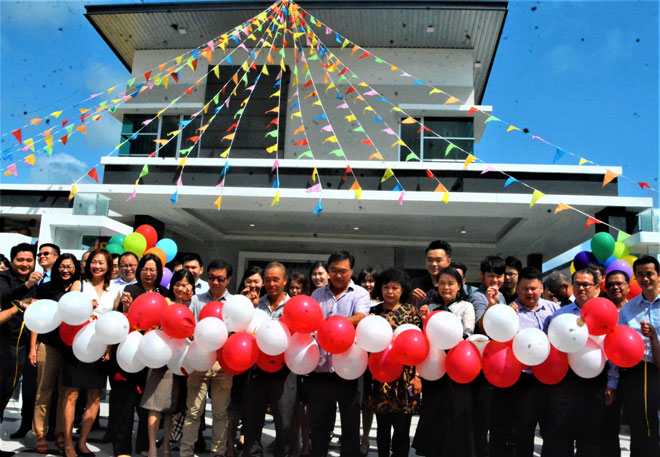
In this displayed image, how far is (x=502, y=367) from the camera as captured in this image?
3.12m

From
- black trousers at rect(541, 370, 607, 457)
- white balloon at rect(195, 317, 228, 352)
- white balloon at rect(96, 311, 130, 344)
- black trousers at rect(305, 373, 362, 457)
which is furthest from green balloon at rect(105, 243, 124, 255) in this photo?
black trousers at rect(541, 370, 607, 457)

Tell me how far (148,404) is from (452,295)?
2.18m

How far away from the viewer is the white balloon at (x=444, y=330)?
10.2ft

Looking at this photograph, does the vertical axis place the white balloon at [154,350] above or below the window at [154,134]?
below

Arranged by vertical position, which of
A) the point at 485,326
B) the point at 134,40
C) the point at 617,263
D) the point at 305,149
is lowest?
the point at 485,326

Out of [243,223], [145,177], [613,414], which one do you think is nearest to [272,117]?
[243,223]

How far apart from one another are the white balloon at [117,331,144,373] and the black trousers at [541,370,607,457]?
8.68 ft

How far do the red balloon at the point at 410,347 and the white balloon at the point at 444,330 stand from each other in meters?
0.07

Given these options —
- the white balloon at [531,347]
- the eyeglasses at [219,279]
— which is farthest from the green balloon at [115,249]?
the white balloon at [531,347]

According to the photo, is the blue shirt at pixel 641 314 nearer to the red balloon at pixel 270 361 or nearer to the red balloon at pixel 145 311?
the red balloon at pixel 270 361

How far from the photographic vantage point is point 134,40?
42.8ft

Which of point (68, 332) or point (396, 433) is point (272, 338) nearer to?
point (396, 433)

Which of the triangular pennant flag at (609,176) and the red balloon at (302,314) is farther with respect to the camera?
the triangular pennant flag at (609,176)

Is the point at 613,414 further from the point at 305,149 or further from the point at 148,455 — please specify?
the point at 305,149
